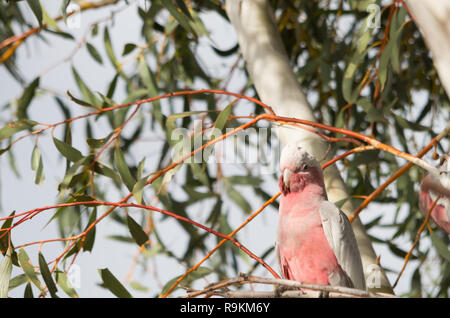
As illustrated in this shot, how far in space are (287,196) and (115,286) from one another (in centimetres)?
29

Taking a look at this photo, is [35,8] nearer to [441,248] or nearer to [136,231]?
[136,231]

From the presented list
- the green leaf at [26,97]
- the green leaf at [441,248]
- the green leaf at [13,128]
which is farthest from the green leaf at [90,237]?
the green leaf at [441,248]

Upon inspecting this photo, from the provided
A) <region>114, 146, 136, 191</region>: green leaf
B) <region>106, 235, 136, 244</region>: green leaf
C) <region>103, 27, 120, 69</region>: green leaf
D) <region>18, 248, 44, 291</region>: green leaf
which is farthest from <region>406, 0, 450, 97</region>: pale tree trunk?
<region>106, 235, 136, 244</region>: green leaf

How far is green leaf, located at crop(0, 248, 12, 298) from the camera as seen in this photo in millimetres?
688

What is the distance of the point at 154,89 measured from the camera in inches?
48.6

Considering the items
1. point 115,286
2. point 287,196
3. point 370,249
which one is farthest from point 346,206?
point 115,286

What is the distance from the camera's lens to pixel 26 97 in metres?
1.23

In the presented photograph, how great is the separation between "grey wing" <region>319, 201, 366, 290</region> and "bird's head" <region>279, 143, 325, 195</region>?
5 cm

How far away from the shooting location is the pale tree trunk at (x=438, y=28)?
0.65 meters

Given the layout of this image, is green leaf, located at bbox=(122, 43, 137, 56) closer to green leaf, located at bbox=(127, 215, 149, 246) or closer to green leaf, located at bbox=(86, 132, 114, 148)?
green leaf, located at bbox=(86, 132, 114, 148)

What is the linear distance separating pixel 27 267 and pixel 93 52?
2.31ft

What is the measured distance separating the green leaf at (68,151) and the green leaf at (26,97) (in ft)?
1.29

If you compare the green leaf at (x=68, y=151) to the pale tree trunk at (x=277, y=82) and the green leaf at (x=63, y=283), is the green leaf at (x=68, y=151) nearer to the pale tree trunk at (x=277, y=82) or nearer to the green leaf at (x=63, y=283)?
the green leaf at (x=63, y=283)

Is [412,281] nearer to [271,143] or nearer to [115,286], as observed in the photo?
[271,143]
